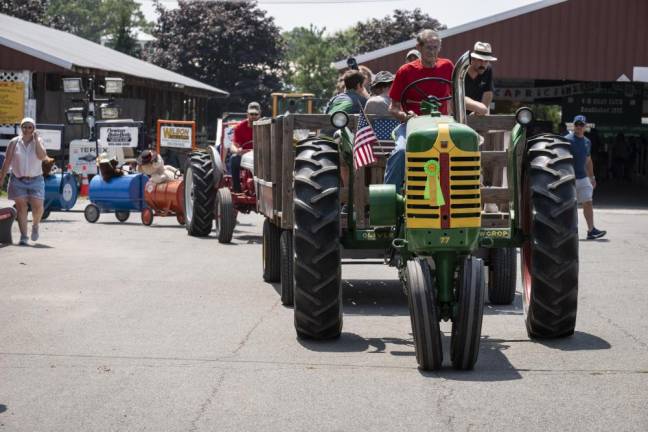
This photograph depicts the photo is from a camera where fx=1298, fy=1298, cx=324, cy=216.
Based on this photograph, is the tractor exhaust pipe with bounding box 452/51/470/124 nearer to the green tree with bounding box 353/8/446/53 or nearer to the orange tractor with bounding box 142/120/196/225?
the orange tractor with bounding box 142/120/196/225

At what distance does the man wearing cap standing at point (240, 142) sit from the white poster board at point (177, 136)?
13.9 meters

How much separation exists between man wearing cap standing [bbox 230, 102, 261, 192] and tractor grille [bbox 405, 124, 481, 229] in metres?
10.0

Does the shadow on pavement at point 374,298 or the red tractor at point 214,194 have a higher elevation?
the red tractor at point 214,194

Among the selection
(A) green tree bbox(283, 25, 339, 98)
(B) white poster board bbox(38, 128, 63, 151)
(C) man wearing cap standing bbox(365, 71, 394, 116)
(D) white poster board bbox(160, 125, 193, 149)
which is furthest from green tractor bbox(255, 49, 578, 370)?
(A) green tree bbox(283, 25, 339, 98)

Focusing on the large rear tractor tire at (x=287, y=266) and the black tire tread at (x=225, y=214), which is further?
the black tire tread at (x=225, y=214)

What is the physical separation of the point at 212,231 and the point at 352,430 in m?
14.1

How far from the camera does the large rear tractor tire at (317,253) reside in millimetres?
9219

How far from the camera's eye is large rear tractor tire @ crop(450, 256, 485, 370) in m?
8.10

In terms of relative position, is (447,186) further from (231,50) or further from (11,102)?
(231,50)

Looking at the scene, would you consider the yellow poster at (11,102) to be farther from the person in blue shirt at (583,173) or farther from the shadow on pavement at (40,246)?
the person in blue shirt at (583,173)

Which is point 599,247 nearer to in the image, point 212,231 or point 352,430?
point 212,231

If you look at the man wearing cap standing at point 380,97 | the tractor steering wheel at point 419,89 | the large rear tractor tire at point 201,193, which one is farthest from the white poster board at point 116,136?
the tractor steering wheel at point 419,89

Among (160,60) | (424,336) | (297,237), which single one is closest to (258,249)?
(297,237)

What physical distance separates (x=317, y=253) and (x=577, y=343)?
2.04 meters
